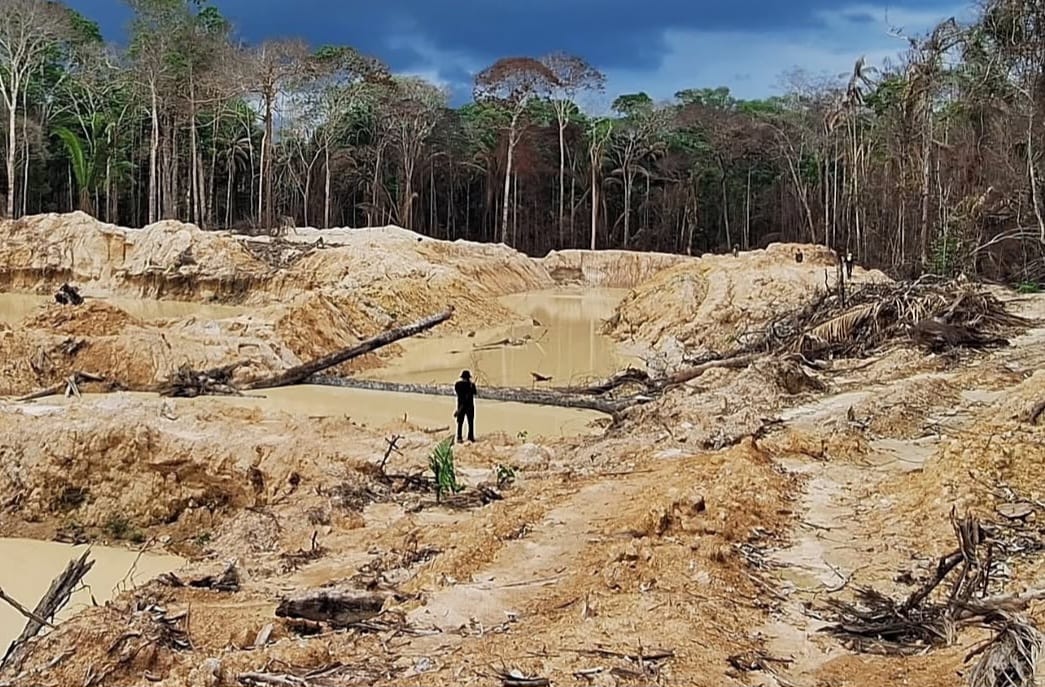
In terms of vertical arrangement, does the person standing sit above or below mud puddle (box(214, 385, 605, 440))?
above

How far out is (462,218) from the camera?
59.2 m

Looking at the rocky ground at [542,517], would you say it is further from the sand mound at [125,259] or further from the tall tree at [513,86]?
the tall tree at [513,86]

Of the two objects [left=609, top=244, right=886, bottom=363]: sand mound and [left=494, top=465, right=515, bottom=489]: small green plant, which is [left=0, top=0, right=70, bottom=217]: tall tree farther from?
[left=494, top=465, right=515, bottom=489]: small green plant

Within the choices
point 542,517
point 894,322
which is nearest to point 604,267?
point 894,322

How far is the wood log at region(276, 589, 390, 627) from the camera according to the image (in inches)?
248

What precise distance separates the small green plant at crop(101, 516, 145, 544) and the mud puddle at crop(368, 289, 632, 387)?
360 inches

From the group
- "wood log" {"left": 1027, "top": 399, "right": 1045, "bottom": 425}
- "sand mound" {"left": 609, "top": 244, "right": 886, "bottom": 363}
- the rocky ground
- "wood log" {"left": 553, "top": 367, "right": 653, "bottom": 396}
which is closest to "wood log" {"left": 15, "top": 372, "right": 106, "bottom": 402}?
Result: the rocky ground

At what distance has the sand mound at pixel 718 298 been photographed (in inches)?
929

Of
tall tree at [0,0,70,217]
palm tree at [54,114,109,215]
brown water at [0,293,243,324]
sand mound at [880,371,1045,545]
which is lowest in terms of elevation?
sand mound at [880,371,1045,545]

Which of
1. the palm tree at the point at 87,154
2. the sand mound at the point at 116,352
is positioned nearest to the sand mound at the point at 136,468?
the sand mound at the point at 116,352

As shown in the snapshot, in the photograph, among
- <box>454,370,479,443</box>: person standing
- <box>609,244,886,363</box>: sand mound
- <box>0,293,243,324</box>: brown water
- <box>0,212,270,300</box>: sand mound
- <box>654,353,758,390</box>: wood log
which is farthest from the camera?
<box>0,212,270,300</box>: sand mound

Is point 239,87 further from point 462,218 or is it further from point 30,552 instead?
point 30,552

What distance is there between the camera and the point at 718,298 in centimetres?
2552

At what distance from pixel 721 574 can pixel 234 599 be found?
3315 millimetres
